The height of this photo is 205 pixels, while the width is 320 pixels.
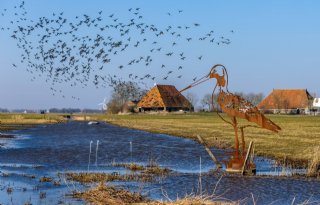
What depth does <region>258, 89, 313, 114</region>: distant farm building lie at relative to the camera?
160875 mm

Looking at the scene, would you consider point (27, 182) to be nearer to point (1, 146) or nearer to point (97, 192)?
point (97, 192)

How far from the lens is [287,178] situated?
2184cm

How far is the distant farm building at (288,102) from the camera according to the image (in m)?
161

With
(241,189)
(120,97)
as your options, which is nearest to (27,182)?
(241,189)

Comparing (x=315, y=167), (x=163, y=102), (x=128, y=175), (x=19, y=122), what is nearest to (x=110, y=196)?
(x=128, y=175)

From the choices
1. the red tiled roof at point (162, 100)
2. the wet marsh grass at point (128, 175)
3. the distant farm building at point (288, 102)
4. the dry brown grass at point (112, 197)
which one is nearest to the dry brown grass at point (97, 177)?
the wet marsh grass at point (128, 175)

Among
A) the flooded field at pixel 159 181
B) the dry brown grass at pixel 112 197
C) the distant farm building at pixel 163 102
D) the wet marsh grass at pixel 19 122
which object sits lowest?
the flooded field at pixel 159 181

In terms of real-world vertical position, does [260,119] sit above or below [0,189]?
above

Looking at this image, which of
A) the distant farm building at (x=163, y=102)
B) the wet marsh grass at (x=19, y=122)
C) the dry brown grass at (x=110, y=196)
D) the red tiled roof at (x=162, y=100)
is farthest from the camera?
the distant farm building at (x=163, y=102)

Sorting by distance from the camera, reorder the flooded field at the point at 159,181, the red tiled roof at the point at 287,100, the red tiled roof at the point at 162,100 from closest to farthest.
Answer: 1. the flooded field at the point at 159,181
2. the red tiled roof at the point at 162,100
3. the red tiled roof at the point at 287,100

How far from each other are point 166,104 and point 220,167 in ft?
398

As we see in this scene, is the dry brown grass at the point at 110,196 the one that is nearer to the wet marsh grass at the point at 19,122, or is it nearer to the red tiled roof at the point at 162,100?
the wet marsh grass at the point at 19,122

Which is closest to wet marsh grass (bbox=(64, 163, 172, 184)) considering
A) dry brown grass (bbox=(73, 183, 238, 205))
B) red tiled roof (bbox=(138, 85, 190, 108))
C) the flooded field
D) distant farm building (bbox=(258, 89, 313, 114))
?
the flooded field

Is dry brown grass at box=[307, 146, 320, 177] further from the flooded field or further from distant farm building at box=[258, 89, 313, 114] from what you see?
distant farm building at box=[258, 89, 313, 114]
